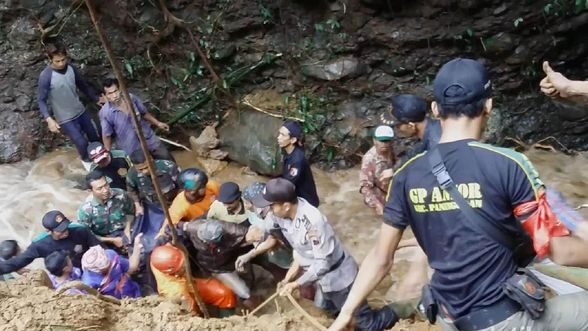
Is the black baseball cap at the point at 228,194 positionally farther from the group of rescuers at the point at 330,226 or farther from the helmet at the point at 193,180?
the helmet at the point at 193,180

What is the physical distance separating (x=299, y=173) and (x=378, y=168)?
2.83 ft

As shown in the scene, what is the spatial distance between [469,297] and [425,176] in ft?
1.61

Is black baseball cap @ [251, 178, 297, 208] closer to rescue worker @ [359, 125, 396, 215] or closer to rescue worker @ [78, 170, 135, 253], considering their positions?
rescue worker @ [359, 125, 396, 215]

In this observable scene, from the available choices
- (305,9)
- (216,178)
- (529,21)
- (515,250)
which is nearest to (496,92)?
(529,21)

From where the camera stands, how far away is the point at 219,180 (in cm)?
852

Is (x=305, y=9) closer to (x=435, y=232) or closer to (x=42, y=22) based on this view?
(x=42, y=22)

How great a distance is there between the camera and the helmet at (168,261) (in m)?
4.75

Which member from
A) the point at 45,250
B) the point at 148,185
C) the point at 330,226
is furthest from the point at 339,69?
the point at 45,250

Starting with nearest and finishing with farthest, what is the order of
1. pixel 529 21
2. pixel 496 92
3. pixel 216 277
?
1. pixel 216 277
2. pixel 529 21
3. pixel 496 92

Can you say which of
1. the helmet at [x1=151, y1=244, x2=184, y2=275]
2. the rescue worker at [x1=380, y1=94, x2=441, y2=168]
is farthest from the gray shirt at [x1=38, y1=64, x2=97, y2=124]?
the rescue worker at [x1=380, y1=94, x2=441, y2=168]

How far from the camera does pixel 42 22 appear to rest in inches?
374

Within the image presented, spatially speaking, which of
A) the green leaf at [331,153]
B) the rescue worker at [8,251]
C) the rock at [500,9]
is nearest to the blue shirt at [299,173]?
the rescue worker at [8,251]

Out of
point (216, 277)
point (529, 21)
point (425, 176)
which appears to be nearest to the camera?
point (425, 176)

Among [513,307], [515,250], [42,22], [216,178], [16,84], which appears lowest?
[216,178]
